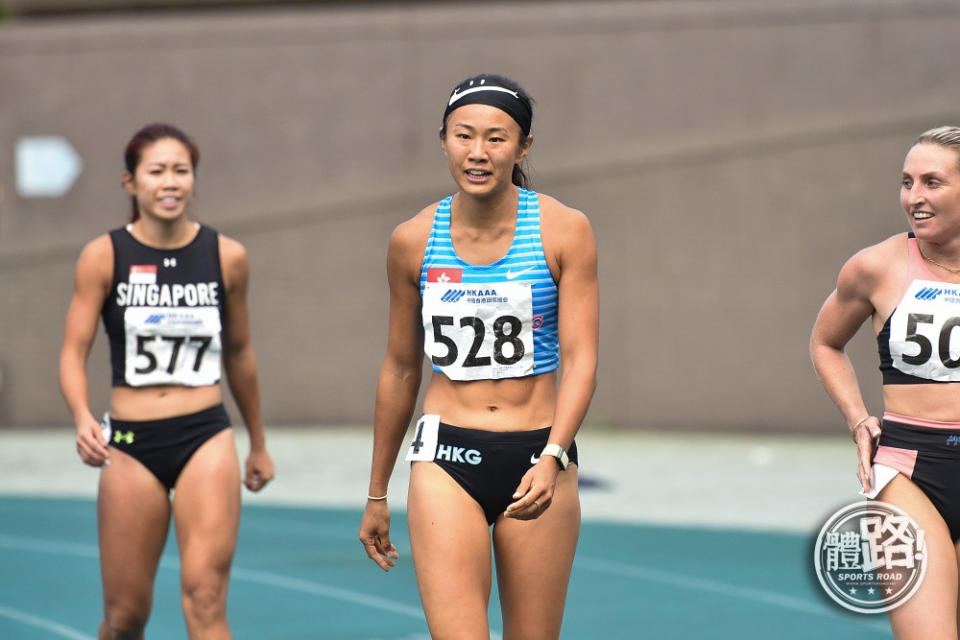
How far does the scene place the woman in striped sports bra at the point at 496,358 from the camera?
4.65 m

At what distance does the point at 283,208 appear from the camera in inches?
704

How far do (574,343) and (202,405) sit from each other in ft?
6.76

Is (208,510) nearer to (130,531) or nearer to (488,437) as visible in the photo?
(130,531)

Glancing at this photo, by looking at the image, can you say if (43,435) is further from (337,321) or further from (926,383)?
(926,383)

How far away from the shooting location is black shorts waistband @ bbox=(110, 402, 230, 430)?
603 cm

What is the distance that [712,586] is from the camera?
30.7 feet

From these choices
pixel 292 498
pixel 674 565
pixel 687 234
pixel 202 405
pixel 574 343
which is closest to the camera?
pixel 574 343

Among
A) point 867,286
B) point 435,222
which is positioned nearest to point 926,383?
point 867,286

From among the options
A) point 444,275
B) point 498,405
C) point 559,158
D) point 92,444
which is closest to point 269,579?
point 92,444

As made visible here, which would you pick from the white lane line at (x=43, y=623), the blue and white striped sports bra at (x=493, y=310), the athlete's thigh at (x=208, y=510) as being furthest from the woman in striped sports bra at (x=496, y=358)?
the white lane line at (x=43, y=623)

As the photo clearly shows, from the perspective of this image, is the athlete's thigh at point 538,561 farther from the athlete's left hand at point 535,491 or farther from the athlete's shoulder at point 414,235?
the athlete's shoulder at point 414,235

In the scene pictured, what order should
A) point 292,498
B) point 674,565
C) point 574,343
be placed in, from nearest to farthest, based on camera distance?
point 574,343
point 674,565
point 292,498

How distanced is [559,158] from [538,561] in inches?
509

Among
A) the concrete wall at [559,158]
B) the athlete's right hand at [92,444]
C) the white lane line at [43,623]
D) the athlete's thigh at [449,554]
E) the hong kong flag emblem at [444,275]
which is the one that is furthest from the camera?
the concrete wall at [559,158]
